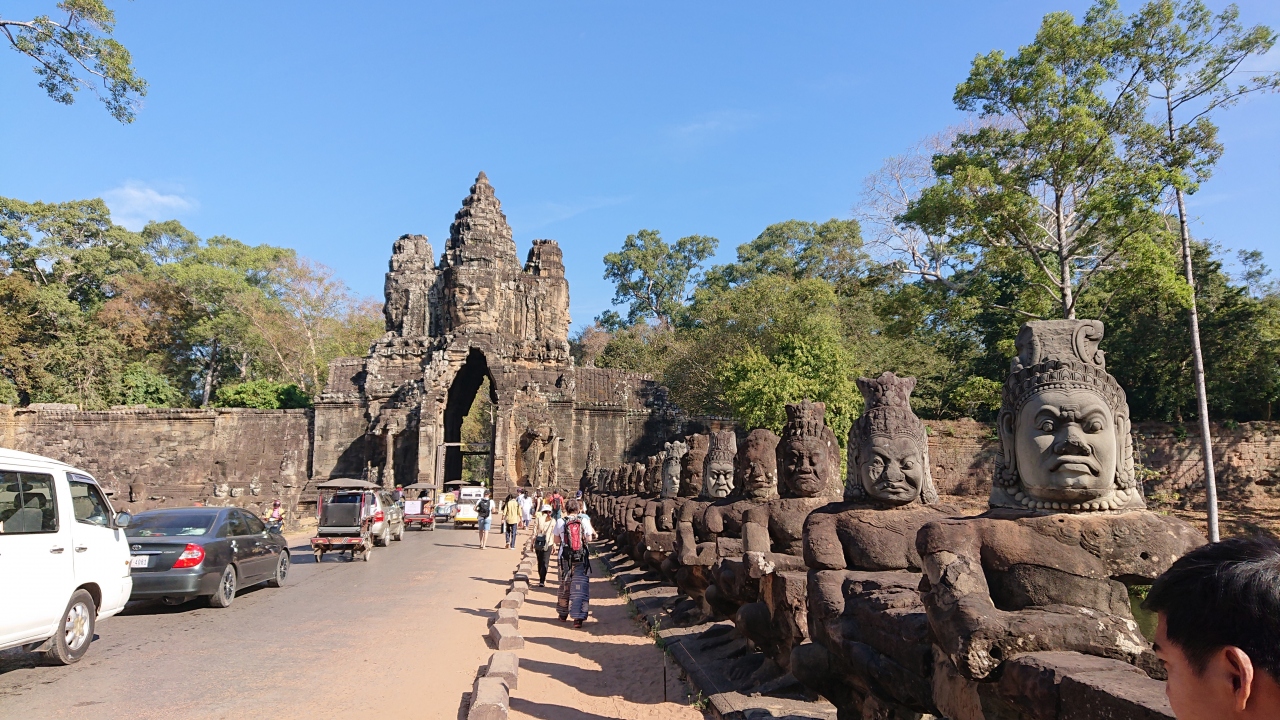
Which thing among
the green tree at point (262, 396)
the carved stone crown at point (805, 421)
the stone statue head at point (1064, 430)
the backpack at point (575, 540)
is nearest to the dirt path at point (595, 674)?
the backpack at point (575, 540)

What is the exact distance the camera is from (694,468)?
437 inches

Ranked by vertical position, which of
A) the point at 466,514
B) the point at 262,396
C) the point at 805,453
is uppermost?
the point at 262,396

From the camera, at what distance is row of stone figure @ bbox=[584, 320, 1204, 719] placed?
298 centimetres

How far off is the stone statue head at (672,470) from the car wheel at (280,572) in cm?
582

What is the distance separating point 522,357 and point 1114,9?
82.5 ft

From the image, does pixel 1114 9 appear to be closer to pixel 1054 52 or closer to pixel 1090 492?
pixel 1054 52

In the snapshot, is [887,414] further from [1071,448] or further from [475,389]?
[475,389]

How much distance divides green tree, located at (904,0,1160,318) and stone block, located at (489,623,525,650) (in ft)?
39.6

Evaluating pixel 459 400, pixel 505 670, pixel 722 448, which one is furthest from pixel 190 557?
pixel 459 400

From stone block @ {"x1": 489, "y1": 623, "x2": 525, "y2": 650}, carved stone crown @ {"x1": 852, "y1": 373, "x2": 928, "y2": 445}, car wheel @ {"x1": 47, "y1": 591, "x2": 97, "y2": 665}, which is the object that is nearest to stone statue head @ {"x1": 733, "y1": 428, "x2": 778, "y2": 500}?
carved stone crown @ {"x1": 852, "y1": 373, "x2": 928, "y2": 445}

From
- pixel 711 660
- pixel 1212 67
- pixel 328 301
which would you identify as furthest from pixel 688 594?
pixel 328 301

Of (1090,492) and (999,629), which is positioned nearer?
(999,629)

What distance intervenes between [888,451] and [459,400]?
33.8 metres

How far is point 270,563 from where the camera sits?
1153 centimetres
